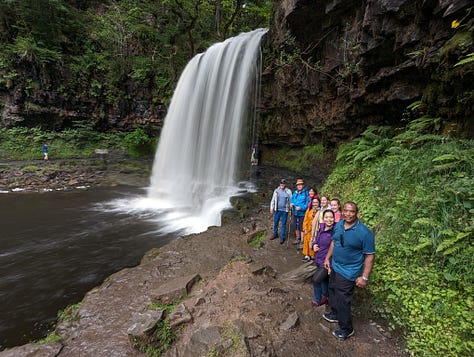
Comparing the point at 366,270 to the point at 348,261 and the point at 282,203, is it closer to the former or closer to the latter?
the point at 348,261

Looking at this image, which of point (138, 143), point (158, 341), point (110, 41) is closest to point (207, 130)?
point (138, 143)

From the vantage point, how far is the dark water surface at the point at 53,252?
4.34m

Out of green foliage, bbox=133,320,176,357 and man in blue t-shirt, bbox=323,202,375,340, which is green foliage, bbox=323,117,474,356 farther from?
green foliage, bbox=133,320,176,357

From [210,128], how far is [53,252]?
9.86 meters

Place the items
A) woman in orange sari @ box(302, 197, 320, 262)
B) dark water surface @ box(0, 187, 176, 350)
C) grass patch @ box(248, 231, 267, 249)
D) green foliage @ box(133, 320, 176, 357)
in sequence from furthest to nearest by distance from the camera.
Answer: grass patch @ box(248, 231, 267, 249) → woman in orange sari @ box(302, 197, 320, 262) → dark water surface @ box(0, 187, 176, 350) → green foliage @ box(133, 320, 176, 357)

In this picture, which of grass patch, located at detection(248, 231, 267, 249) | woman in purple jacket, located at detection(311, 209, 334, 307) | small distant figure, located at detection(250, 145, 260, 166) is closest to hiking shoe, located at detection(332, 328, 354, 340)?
woman in purple jacket, located at detection(311, 209, 334, 307)

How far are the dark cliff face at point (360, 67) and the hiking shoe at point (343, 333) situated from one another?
480 centimetres

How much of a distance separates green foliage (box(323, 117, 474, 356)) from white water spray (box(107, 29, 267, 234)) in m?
7.37

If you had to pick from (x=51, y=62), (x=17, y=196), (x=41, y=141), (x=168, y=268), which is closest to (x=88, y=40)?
(x=51, y=62)

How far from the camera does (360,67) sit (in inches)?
305

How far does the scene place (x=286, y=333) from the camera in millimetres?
2984

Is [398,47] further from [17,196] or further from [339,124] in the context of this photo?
[17,196]

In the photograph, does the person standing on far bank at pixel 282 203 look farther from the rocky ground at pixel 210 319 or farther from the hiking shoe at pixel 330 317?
the hiking shoe at pixel 330 317

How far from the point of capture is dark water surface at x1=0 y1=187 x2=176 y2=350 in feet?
14.3
